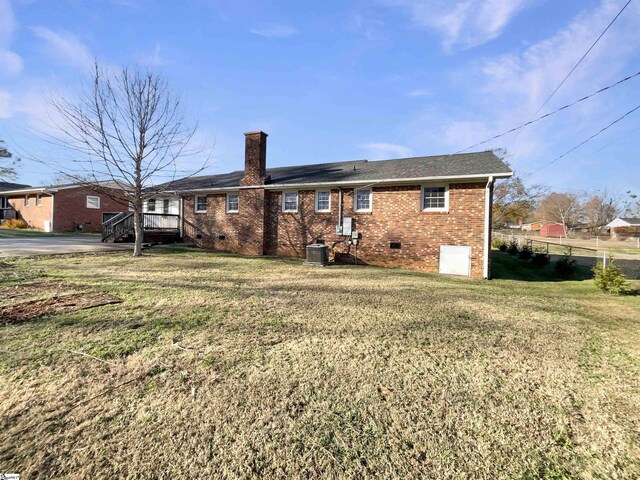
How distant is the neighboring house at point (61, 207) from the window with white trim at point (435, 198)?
73.1 ft

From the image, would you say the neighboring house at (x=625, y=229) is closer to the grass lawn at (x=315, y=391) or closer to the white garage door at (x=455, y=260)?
the white garage door at (x=455, y=260)

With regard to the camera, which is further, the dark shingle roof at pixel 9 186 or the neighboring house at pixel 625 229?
the neighboring house at pixel 625 229

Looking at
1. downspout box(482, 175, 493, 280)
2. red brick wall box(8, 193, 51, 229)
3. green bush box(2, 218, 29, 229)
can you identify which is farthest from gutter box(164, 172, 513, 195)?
green bush box(2, 218, 29, 229)

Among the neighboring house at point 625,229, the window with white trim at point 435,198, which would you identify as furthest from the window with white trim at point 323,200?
the neighboring house at point 625,229

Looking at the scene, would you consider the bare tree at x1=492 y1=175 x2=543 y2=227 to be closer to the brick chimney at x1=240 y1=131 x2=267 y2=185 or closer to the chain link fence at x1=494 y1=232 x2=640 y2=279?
the chain link fence at x1=494 y1=232 x2=640 y2=279

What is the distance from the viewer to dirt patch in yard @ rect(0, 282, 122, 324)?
16.3ft

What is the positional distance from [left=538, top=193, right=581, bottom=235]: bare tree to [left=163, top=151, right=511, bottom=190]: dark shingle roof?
67.4 meters

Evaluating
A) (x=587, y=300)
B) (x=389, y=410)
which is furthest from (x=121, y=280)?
(x=587, y=300)

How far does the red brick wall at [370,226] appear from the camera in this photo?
10.9 meters

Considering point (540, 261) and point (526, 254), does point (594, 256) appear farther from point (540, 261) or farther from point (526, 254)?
point (540, 261)

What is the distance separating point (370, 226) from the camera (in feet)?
41.4

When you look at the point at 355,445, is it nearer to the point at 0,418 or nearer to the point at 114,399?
the point at 114,399

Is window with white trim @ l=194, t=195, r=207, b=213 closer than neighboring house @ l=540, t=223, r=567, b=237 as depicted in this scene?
Yes

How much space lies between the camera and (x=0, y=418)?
252 centimetres
